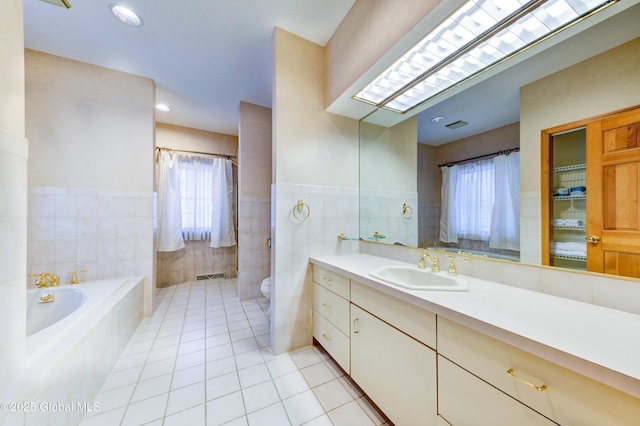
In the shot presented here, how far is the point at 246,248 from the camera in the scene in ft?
9.88

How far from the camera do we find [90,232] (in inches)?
87.4

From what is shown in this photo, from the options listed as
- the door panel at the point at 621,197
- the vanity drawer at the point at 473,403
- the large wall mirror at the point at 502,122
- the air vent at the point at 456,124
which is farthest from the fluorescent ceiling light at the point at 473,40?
the vanity drawer at the point at 473,403

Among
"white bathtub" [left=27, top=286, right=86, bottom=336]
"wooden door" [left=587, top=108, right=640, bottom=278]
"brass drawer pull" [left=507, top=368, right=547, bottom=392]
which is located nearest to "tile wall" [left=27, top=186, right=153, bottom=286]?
"white bathtub" [left=27, top=286, right=86, bottom=336]

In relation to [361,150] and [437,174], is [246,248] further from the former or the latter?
[437,174]

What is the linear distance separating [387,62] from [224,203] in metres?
3.25

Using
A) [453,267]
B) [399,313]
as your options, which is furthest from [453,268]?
[399,313]

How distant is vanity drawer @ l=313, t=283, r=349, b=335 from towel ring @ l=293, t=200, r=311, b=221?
588 millimetres

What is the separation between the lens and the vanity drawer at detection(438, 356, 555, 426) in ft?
2.22

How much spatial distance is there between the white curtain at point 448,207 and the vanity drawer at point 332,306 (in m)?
0.81

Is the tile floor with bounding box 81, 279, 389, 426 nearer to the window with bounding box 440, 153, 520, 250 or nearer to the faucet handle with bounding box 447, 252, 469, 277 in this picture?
the faucet handle with bounding box 447, 252, 469, 277

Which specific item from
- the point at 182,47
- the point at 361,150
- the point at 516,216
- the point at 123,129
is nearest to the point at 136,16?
the point at 182,47

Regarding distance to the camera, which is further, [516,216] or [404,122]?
[404,122]

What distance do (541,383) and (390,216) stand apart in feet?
4.53

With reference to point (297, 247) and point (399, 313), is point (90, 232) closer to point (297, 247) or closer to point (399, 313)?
point (297, 247)
